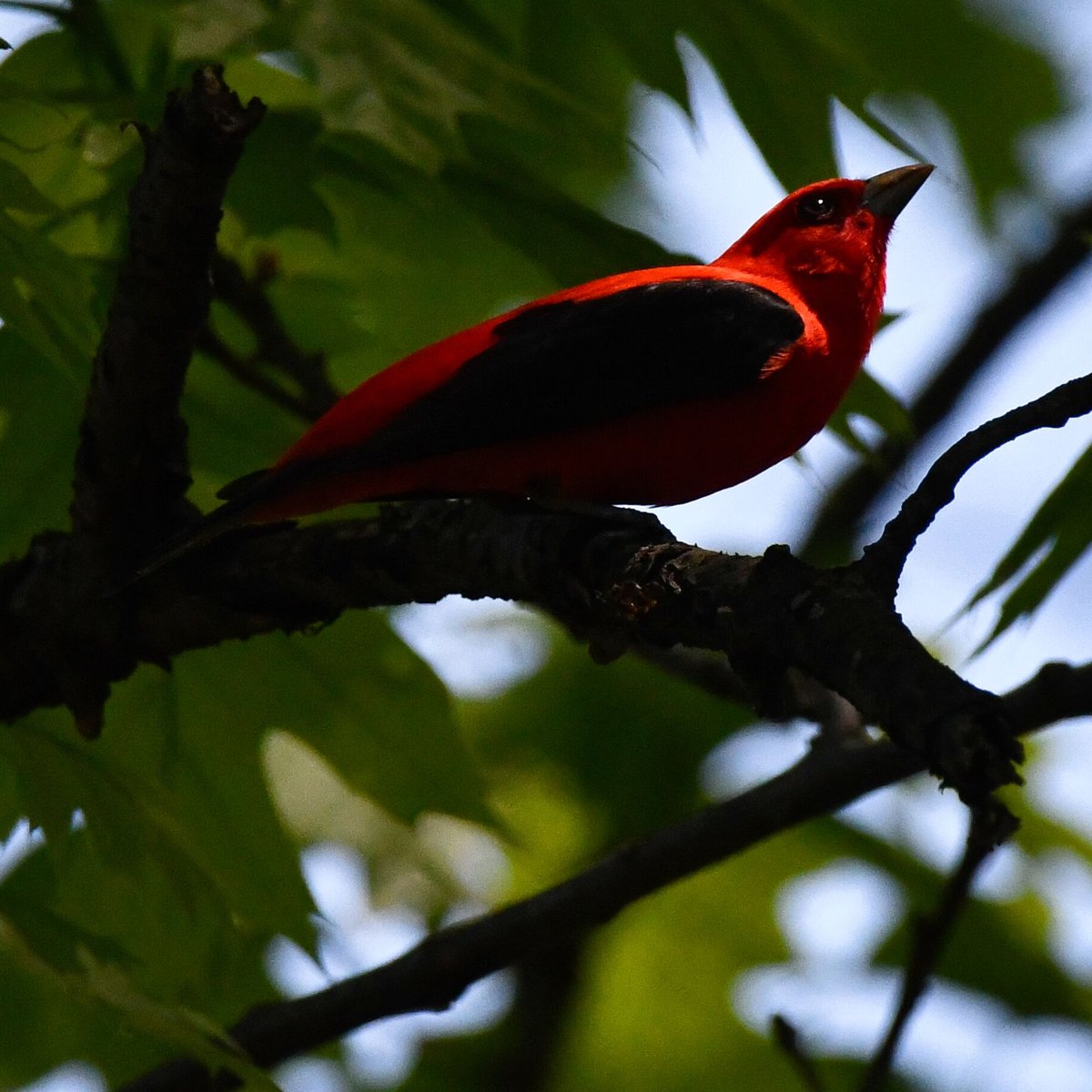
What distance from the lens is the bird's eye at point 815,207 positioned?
472cm

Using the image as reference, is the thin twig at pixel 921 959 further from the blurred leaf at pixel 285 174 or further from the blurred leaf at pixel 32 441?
the blurred leaf at pixel 32 441

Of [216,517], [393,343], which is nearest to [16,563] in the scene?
[216,517]

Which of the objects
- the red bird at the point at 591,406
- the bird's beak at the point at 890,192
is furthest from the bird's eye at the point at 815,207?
the red bird at the point at 591,406

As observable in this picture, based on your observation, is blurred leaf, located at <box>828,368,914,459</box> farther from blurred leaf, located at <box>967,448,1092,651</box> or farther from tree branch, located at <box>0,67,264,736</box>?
tree branch, located at <box>0,67,264,736</box>

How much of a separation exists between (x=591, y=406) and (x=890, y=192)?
1860 millimetres

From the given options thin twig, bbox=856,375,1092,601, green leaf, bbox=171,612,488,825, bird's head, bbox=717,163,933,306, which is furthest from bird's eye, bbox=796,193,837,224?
thin twig, bbox=856,375,1092,601

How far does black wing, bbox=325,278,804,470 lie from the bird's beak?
1205mm

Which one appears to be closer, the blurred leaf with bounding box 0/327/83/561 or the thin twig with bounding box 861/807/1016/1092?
the thin twig with bounding box 861/807/1016/1092

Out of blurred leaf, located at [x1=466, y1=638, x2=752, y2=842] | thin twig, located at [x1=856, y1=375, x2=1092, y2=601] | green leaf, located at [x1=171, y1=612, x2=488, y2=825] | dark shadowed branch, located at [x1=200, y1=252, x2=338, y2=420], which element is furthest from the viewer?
blurred leaf, located at [x1=466, y1=638, x2=752, y2=842]

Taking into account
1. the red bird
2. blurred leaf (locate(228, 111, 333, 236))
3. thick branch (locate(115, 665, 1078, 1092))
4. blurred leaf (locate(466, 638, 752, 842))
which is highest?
blurred leaf (locate(228, 111, 333, 236))

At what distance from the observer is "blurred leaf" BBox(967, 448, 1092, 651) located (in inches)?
119

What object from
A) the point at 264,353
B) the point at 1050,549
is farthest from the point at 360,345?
the point at 1050,549

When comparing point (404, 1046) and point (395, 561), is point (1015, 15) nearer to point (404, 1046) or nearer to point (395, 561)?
point (395, 561)

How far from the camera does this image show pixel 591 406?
344 centimetres
